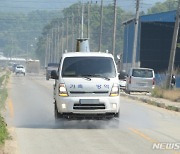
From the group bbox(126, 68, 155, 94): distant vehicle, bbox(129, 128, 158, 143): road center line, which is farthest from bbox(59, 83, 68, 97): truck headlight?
bbox(126, 68, 155, 94): distant vehicle

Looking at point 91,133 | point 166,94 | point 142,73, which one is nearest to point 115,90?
point 91,133

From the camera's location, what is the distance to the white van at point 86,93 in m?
17.8

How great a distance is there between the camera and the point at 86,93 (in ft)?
58.7

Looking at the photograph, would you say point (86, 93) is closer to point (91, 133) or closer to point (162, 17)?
point (91, 133)

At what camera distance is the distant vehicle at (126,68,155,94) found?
140 ft

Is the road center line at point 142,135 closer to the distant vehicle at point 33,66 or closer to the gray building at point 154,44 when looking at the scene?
the gray building at point 154,44

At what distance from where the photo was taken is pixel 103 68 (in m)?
18.6

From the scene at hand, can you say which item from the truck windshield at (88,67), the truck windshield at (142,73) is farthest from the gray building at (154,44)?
the truck windshield at (88,67)

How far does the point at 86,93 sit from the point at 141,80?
81.8ft

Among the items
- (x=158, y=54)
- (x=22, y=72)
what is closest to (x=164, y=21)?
(x=158, y=54)

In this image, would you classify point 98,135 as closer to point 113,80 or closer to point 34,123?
point 113,80

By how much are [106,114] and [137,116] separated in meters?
5.10

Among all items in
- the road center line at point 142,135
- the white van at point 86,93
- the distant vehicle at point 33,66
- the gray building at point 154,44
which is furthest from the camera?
the distant vehicle at point 33,66

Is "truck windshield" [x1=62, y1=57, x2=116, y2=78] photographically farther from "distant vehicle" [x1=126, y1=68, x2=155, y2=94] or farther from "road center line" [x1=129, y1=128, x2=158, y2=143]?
"distant vehicle" [x1=126, y1=68, x2=155, y2=94]
